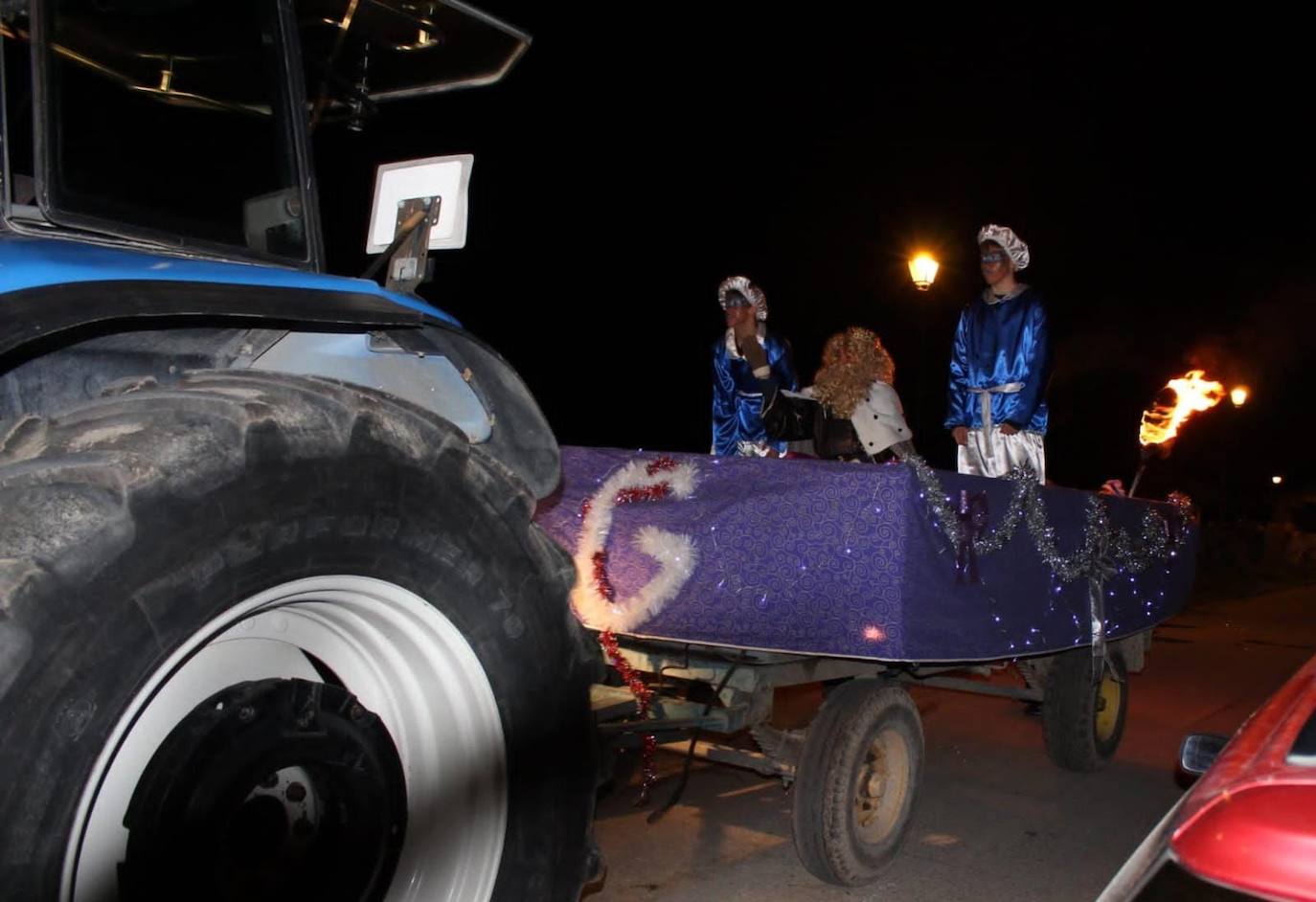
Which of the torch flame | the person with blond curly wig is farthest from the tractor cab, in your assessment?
the torch flame

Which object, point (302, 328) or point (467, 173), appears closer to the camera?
point (302, 328)

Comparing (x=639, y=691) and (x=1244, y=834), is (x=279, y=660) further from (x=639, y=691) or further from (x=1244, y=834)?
(x=639, y=691)

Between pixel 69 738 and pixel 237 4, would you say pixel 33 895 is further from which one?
pixel 237 4

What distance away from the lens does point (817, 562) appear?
4.09 meters

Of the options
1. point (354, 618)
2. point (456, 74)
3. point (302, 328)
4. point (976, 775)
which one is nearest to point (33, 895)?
point (354, 618)

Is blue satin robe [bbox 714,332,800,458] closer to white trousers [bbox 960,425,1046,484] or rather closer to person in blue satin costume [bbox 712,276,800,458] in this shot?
person in blue satin costume [bbox 712,276,800,458]

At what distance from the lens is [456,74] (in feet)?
10.7

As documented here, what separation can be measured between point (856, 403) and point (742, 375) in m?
1.06

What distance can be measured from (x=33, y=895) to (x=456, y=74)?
254 centimetres

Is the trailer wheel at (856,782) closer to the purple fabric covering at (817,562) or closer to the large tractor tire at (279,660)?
the purple fabric covering at (817,562)

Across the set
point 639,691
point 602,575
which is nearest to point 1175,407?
point 602,575

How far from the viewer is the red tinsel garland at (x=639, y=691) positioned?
401 cm

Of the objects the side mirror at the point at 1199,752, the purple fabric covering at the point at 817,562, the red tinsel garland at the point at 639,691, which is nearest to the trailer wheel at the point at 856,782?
the purple fabric covering at the point at 817,562

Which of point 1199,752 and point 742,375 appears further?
point 742,375
